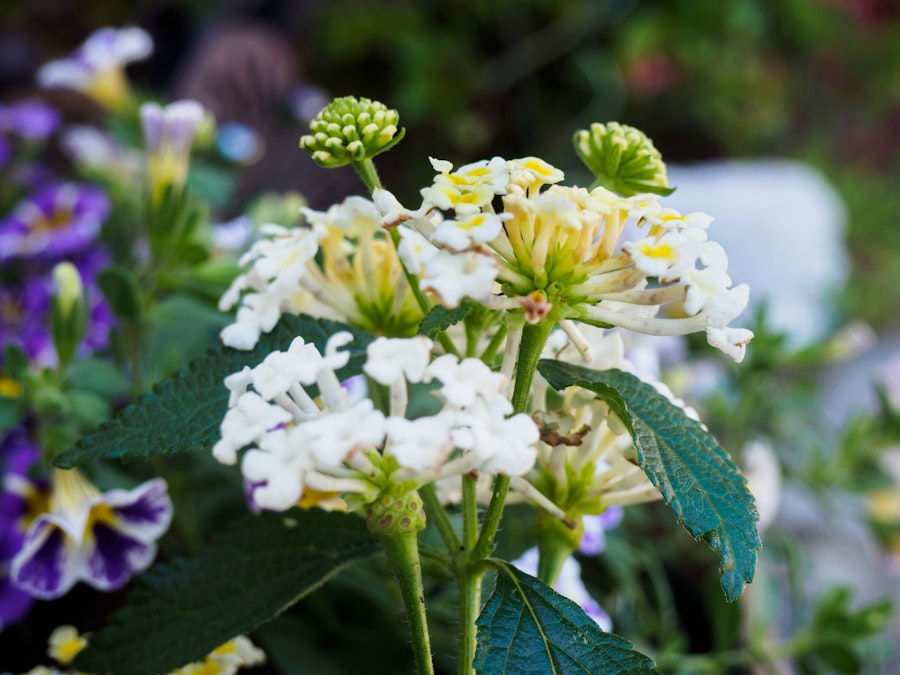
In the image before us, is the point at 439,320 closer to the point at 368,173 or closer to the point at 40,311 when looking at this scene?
the point at 368,173

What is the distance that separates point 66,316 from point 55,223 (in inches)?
12.5

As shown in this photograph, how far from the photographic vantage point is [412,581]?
1.09 feet

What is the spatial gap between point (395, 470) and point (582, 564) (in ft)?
1.47

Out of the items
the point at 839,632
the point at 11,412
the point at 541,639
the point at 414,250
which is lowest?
the point at 839,632

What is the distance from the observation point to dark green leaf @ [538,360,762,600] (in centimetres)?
31

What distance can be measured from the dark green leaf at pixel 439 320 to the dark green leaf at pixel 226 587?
0.10 meters

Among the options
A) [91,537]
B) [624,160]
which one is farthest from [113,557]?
[624,160]

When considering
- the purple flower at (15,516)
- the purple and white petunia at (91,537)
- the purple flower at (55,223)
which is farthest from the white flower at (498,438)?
the purple flower at (55,223)

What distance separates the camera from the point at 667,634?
62cm

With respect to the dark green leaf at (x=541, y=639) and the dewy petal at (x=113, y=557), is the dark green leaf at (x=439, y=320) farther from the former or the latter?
the dewy petal at (x=113, y=557)

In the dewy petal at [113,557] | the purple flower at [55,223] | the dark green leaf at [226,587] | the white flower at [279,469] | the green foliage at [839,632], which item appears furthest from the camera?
the purple flower at [55,223]

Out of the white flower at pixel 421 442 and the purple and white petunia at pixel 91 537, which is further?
the purple and white petunia at pixel 91 537

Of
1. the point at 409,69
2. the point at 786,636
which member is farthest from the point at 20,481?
the point at 409,69

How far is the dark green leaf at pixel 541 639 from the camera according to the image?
32 centimetres
